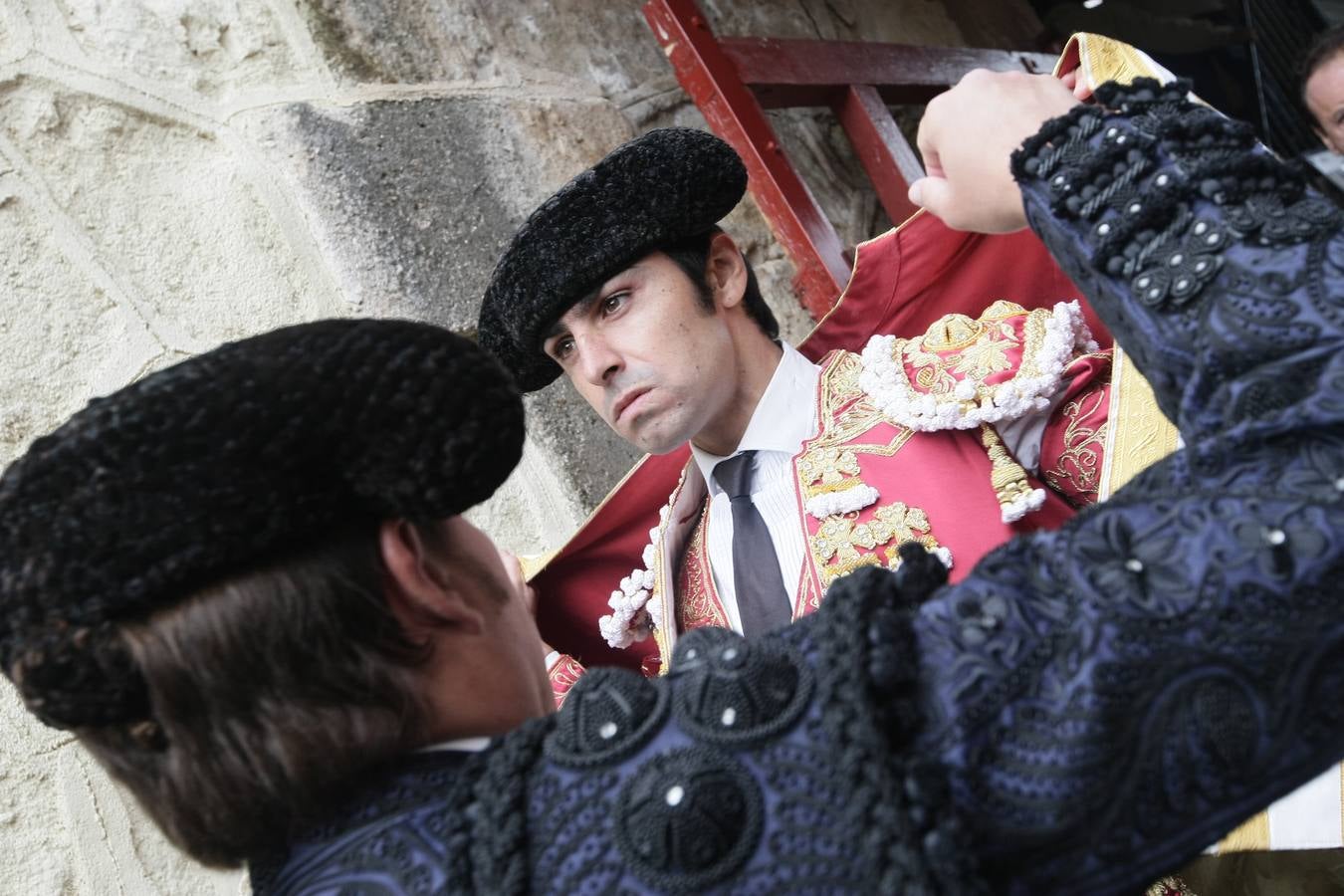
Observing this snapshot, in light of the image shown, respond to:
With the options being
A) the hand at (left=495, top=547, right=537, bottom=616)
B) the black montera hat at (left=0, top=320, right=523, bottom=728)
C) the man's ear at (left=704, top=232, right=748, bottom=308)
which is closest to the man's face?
the hand at (left=495, top=547, right=537, bottom=616)

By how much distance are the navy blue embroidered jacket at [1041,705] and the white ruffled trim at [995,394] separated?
640mm

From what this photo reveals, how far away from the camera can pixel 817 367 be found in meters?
1.55

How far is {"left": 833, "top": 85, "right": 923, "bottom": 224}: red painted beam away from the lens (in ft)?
7.69

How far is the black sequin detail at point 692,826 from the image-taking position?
0.57 meters

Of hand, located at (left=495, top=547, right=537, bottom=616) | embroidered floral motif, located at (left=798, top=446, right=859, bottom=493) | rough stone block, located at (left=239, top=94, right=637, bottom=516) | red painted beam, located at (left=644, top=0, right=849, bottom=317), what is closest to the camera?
hand, located at (left=495, top=547, right=537, bottom=616)

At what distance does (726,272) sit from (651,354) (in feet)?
0.80

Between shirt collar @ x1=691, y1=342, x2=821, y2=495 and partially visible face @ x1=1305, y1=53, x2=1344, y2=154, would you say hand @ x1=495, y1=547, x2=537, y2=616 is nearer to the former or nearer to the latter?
shirt collar @ x1=691, y1=342, x2=821, y2=495

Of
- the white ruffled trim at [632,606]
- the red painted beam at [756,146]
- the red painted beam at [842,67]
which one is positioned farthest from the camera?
the red painted beam at [842,67]

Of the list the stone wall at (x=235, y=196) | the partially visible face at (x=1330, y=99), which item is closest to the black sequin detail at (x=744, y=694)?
the stone wall at (x=235, y=196)

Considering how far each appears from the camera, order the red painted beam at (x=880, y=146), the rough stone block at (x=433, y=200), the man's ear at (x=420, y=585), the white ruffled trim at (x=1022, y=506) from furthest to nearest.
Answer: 1. the red painted beam at (x=880, y=146)
2. the rough stone block at (x=433, y=200)
3. the white ruffled trim at (x=1022, y=506)
4. the man's ear at (x=420, y=585)

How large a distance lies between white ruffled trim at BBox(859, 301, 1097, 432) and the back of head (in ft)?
2.45

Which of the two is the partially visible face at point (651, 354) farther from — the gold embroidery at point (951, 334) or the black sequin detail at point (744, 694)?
the black sequin detail at point (744, 694)

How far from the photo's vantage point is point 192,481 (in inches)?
23.4

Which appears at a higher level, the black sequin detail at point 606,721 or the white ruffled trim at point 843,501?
the black sequin detail at point 606,721
